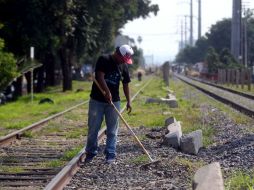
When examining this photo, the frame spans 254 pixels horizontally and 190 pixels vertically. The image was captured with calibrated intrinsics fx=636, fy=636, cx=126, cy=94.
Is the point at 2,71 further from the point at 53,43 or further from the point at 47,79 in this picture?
the point at 47,79

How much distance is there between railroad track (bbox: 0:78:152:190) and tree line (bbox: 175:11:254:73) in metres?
53.9

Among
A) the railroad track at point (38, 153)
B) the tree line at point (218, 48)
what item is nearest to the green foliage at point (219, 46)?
the tree line at point (218, 48)

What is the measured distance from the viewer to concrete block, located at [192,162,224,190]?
24.2 ft

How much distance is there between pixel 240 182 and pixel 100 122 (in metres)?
3.36

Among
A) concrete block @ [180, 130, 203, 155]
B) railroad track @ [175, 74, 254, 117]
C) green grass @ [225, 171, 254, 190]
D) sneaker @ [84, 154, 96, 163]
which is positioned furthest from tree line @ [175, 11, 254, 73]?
green grass @ [225, 171, 254, 190]

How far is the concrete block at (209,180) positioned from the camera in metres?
7.38

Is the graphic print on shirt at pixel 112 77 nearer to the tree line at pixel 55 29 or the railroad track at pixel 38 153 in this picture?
the railroad track at pixel 38 153

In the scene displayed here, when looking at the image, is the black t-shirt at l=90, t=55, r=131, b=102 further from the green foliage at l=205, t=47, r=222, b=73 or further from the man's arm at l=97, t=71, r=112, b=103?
the green foliage at l=205, t=47, r=222, b=73

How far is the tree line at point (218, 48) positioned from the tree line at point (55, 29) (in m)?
25.6

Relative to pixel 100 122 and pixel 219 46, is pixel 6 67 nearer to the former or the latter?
pixel 100 122

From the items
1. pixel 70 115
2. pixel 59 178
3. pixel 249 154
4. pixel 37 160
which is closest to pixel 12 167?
pixel 37 160

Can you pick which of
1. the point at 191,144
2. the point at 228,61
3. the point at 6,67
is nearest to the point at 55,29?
the point at 6,67

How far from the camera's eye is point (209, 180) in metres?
7.69

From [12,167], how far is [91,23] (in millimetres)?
34674
